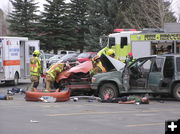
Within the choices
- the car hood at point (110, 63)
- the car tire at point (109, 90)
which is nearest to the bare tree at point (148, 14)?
the car hood at point (110, 63)

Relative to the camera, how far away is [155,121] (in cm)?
887

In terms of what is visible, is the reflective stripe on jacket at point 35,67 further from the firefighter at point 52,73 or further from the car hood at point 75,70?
the car hood at point 75,70

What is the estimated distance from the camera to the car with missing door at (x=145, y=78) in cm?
1325

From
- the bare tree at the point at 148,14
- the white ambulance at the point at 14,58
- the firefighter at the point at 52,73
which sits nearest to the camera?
the firefighter at the point at 52,73

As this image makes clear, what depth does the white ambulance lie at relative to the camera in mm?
19281

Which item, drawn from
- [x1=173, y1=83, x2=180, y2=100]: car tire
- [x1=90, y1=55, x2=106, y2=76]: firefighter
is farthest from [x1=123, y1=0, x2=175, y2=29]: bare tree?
[x1=173, y1=83, x2=180, y2=100]: car tire

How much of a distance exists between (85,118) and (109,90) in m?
4.42

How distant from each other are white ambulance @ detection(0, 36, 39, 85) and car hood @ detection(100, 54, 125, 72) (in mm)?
6988

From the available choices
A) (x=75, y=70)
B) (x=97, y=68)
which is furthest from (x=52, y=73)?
(x=97, y=68)

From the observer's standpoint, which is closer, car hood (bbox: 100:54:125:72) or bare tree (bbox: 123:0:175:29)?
car hood (bbox: 100:54:125:72)

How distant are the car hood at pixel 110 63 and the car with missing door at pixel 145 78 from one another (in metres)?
0.28

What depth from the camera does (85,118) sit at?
9227 mm

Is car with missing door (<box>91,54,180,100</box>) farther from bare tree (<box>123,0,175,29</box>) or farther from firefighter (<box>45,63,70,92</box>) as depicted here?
bare tree (<box>123,0,175,29</box>)

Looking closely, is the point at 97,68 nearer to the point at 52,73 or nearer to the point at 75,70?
the point at 75,70
